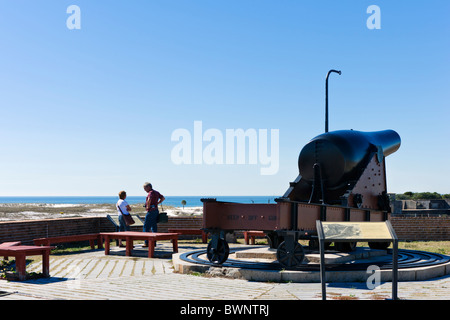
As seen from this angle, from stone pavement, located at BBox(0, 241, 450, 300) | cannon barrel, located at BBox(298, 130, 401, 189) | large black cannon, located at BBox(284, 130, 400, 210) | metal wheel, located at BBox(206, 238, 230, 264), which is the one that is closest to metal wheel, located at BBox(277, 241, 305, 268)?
stone pavement, located at BBox(0, 241, 450, 300)

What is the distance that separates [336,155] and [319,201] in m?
1.10

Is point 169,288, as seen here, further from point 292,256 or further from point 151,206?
point 151,206

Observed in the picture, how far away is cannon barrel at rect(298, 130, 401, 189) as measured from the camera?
10898 mm

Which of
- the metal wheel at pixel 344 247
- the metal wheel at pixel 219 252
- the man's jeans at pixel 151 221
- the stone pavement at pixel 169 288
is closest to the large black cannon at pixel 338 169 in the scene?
the metal wheel at pixel 344 247

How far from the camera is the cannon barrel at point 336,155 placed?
429 inches

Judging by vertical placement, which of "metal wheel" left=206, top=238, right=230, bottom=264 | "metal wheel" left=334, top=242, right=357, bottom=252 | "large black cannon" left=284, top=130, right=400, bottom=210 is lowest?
"metal wheel" left=334, top=242, right=357, bottom=252

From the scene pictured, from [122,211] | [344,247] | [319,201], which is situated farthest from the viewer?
[122,211]

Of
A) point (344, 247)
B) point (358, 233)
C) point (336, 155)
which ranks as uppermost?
point (336, 155)

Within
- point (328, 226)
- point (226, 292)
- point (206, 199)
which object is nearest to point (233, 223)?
point (206, 199)

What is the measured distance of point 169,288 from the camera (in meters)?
7.38

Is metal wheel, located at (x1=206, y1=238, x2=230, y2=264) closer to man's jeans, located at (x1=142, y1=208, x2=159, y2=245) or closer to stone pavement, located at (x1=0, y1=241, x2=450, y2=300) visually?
stone pavement, located at (x1=0, y1=241, x2=450, y2=300)

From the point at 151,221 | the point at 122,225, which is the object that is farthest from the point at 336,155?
the point at 122,225

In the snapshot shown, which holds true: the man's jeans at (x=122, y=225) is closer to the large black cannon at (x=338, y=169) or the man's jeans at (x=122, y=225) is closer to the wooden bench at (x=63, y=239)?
the wooden bench at (x=63, y=239)
